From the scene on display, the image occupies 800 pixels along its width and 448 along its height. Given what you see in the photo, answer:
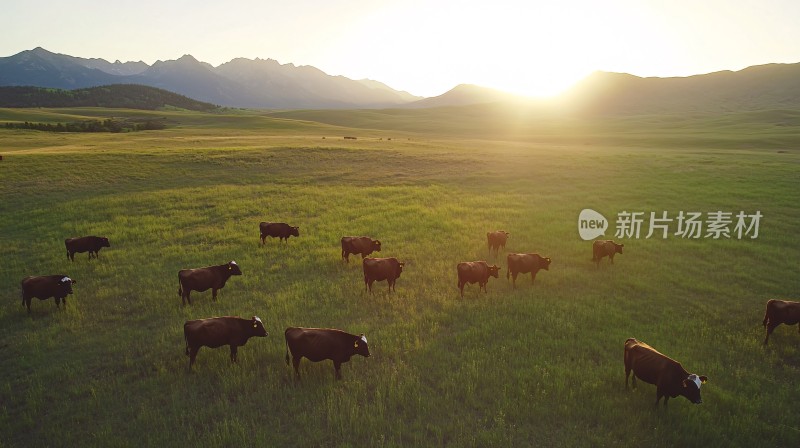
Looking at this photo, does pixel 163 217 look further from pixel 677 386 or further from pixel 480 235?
pixel 677 386

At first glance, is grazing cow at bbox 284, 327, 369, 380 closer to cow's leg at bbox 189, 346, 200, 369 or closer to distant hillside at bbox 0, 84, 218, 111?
cow's leg at bbox 189, 346, 200, 369

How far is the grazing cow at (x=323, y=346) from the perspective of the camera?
10.1 metres

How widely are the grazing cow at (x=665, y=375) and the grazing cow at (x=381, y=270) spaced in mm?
7871

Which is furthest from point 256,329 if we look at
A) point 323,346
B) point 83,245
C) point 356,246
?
point 83,245

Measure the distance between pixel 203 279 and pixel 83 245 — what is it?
27.8ft

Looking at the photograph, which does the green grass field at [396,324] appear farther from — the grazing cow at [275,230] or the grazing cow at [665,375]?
the grazing cow at [275,230]

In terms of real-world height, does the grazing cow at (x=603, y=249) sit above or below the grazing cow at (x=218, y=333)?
above

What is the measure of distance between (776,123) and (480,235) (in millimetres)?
122351

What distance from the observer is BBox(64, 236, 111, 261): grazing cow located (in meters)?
18.6

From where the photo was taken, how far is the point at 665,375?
30.4 ft

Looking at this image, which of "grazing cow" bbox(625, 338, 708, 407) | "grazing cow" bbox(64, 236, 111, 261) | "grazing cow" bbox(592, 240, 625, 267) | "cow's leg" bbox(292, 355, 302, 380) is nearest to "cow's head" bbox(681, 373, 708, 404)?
"grazing cow" bbox(625, 338, 708, 407)

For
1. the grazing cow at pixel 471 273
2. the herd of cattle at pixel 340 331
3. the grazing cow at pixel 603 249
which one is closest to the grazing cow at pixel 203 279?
the herd of cattle at pixel 340 331

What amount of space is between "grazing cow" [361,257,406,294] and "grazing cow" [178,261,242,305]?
4.70 metres

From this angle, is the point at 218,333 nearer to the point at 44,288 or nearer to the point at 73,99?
the point at 44,288
